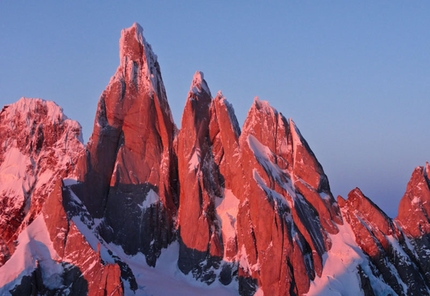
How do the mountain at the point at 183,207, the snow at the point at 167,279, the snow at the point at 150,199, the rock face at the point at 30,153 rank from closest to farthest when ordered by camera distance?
the mountain at the point at 183,207 → the snow at the point at 167,279 → the snow at the point at 150,199 → the rock face at the point at 30,153

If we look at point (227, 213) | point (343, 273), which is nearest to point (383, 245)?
point (343, 273)

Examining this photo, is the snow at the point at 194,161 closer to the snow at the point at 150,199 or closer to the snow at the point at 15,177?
the snow at the point at 150,199

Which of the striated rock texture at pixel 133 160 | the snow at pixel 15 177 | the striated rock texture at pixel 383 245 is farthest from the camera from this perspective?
the snow at pixel 15 177

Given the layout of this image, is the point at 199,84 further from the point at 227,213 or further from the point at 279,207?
the point at 279,207

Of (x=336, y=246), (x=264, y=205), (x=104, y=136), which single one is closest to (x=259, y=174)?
(x=264, y=205)

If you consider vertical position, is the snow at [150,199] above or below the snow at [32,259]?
above

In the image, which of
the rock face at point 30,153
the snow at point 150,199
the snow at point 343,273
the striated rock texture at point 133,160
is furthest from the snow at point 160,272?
the rock face at point 30,153

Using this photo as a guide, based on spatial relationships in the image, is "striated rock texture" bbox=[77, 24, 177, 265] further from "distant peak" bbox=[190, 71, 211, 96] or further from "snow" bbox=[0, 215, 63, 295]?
"snow" bbox=[0, 215, 63, 295]

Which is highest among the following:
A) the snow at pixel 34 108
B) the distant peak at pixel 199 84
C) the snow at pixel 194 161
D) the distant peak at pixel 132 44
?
the distant peak at pixel 132 44
